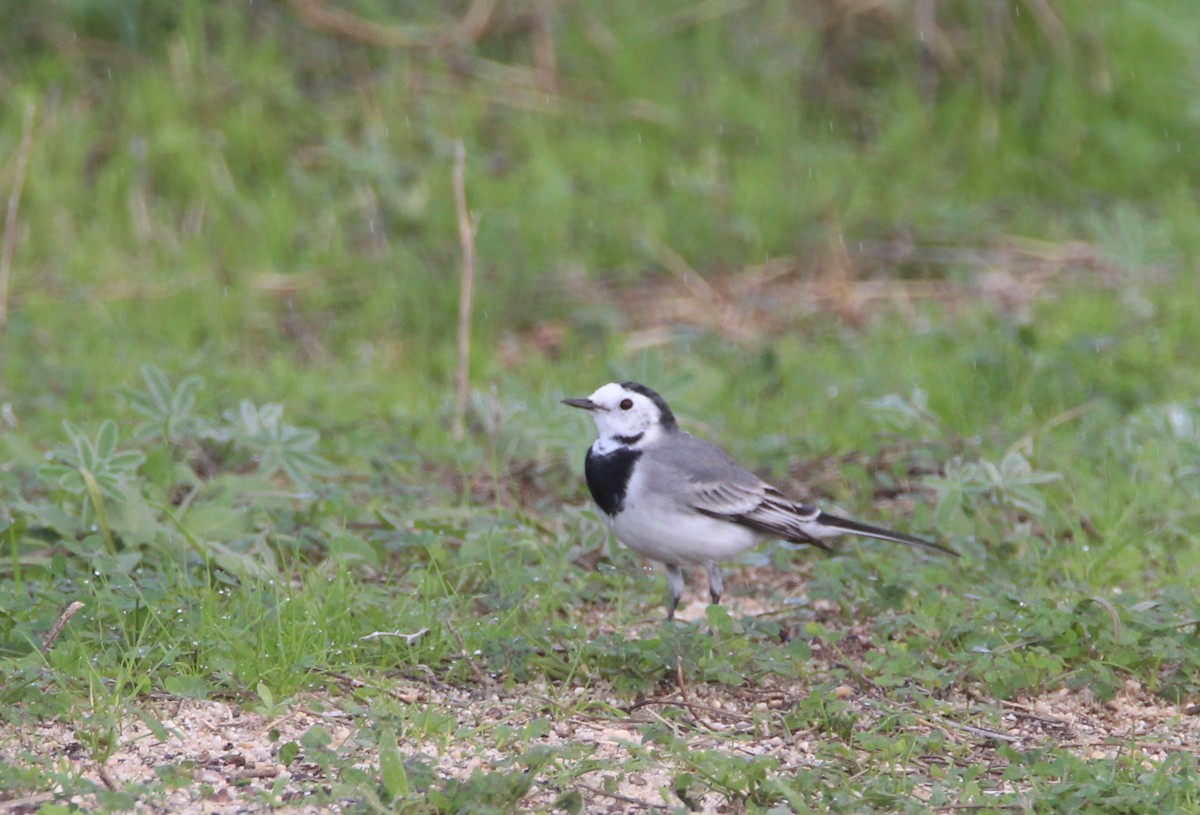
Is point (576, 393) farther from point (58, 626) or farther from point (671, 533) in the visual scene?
point (58, 626)

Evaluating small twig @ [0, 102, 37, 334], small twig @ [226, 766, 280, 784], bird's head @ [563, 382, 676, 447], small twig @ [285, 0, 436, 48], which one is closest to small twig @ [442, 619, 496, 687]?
small twig @ [226, 766, 280, 784]

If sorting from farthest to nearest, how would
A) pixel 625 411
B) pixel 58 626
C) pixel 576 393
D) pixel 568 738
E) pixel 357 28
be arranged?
pixel 357 28 < pixel 576 393 < pixel 625 411 < pixel 58 626 < pixel 568 738

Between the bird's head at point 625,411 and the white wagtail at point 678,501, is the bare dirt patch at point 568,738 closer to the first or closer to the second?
the white wagtail at point 678,501

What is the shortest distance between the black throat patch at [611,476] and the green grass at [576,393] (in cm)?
28

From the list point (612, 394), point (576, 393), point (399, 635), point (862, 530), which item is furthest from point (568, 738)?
point (576, 393)

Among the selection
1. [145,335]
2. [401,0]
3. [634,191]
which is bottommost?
[145,335]

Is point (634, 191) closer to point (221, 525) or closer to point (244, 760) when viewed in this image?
point (221, 525)

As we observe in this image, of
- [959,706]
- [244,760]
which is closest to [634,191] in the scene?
[959,706]

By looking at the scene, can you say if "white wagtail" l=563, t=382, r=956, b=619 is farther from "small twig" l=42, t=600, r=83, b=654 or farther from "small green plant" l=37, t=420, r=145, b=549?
"small twig" l=42, t=600, r=83, b=654

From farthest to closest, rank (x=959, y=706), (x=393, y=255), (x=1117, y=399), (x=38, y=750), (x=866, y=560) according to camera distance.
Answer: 1. (x=393, y=255)
2. (x=1117, y=399)
3. (x=866, y=560)
4. (x=959, y=706)
5. (x=38, y=750)

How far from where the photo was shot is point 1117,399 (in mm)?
7168

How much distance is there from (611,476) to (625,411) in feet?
1.27

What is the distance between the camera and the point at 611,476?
17.4ft

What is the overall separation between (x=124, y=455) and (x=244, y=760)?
1610 millimetres
